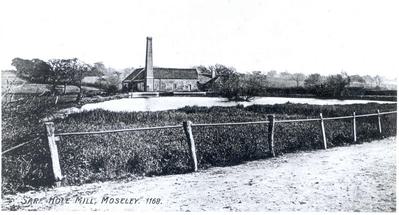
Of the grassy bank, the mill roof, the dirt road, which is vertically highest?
the mill roof

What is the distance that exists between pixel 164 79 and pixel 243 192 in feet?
21.0

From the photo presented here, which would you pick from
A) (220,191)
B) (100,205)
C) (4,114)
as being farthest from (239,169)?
(4,114)

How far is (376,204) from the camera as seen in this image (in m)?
5.15

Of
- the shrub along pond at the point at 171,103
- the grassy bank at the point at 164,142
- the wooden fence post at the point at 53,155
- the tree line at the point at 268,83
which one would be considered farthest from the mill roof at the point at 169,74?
the wooden fence post at the point at 53,155

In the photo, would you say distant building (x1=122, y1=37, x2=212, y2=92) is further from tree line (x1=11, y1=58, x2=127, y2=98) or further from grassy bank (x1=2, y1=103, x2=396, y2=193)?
tree line (x1=11, y1=58, x2=127, y2=98)

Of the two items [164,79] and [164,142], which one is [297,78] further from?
[164,142]

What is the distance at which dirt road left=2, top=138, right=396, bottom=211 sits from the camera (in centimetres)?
515

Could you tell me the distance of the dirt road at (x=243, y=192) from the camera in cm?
515

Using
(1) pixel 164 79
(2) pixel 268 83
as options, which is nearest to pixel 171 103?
(1) pixel 164 79

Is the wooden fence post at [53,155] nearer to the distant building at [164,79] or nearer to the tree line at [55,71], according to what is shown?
the tree line at [55,71]

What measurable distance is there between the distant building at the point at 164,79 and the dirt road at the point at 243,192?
4.52 metres

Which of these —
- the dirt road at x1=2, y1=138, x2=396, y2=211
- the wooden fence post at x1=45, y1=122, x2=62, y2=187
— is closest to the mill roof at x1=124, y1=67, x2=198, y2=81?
the dirt road at x1=2, y1=138, x2=396, y2=211

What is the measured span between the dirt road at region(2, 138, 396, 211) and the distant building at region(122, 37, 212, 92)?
4.52m

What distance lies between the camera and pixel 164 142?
8758mm
